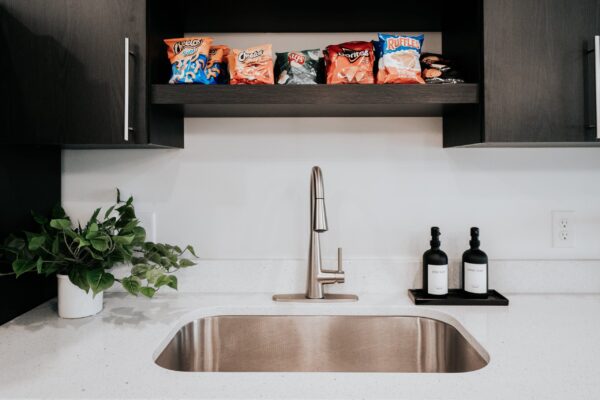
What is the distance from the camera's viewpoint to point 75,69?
960 millimetres

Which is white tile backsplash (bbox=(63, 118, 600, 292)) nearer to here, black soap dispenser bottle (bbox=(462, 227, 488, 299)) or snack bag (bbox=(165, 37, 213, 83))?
black soap dispenser bottle (bbox=(462, 227, 488, 299))

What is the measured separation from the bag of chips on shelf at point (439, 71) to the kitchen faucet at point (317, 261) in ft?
1.32

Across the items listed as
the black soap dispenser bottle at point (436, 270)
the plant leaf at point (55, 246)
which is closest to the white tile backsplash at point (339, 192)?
the black soap dispenser bottle at point (436, 270)

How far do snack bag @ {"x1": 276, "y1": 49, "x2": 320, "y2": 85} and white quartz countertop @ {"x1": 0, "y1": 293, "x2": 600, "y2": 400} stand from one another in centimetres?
65

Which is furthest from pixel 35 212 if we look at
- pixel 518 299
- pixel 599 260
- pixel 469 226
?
pixel 599 260

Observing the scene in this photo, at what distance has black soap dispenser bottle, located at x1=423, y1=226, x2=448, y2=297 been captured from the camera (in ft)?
3.83

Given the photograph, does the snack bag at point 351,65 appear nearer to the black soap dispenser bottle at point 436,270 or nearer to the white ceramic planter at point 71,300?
the black soap dispenser bottle at point 436,270

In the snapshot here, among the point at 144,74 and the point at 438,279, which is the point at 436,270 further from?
the point at 144,74

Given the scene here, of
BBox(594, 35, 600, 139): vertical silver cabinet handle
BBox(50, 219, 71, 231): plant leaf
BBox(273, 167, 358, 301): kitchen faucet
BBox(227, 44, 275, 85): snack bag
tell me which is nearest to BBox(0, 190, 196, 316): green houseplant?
BBox(50, 219, 71, 231): plant leaf

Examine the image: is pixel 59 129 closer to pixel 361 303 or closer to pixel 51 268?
pixel 51 268

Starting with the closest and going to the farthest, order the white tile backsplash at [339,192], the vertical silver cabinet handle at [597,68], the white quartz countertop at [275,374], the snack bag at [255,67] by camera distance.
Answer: the white quartz countertop at [275,374] < the vertical silver cabinet handle at [597,68] < the snack bag at [255,67] < the white tile backsplash at [339,192]

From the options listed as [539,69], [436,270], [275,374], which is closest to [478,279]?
[436,270]

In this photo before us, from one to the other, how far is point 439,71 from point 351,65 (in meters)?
0.24

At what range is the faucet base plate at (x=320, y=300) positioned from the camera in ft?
3.91
